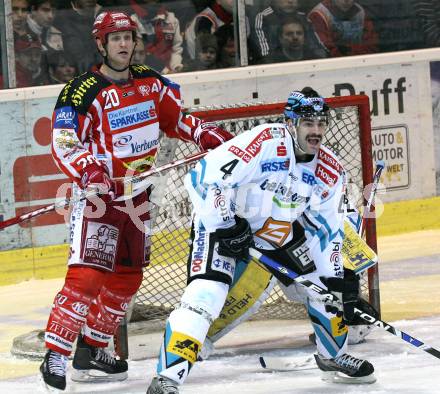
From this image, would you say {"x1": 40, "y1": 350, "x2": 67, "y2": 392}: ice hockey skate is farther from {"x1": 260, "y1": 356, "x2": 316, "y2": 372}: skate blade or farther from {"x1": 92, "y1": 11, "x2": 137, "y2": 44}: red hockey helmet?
{"x1": 92, "y1": 11, "x2": 137, "y2": 44}: red hockey helmet

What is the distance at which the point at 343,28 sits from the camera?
8.38m

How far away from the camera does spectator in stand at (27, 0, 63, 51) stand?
24.5ft

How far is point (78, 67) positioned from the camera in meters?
7.59

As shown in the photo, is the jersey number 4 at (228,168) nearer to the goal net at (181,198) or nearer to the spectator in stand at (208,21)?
the goal net at (181,198)

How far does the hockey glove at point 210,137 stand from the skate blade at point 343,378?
975 mm

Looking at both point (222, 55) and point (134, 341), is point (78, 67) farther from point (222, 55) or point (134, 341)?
point (134, 341)

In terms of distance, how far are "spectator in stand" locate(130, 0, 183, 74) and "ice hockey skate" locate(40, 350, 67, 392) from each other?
2.91 metres

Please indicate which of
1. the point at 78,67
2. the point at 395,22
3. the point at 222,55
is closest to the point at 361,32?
the point at 395,22

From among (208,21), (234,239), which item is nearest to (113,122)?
(234,239)

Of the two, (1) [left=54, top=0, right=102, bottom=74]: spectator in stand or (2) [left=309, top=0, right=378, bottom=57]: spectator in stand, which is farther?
(2) [left=309, top=0, right=378, bottom=57]: spectator in stand

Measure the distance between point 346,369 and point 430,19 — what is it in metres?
3.85

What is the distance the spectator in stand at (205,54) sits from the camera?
7883 millimetres

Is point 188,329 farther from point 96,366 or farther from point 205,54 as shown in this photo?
point 205,54

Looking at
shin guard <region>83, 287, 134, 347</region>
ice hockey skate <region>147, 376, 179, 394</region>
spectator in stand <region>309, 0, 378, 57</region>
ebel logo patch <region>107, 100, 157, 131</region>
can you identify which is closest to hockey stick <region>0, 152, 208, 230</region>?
ebel logo patch <region>107, 100, 157, 131</region>
